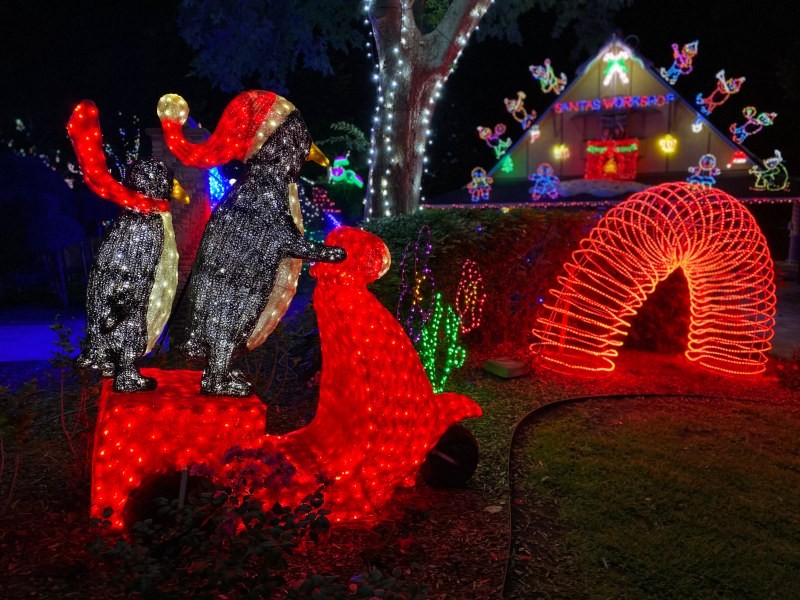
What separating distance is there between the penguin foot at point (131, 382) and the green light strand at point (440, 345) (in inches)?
149

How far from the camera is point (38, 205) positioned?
52.1ft

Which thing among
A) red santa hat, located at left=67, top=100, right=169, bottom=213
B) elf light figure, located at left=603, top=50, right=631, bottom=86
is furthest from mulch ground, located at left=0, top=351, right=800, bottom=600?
elf light figure, located at left=603, top=50, right=631, bottom=86

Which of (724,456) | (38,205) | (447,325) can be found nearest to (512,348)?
(447,325)

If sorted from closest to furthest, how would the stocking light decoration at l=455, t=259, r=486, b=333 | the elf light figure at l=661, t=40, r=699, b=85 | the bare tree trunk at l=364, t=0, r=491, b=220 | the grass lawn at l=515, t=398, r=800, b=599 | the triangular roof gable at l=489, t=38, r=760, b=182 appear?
the grass lawn at l=515, t=398, r=800, b=599
the stocking light decoration at l=455, t=259, r=486, b=333
the bare tree trunk at l=364, t=0, r=491, b=220
the elf light figure at l=661, t=40, r=699, b=85
the triangular roof gable at l=489, t=38, r=760, b=182

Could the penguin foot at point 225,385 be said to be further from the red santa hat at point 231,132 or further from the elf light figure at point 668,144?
the elf light figure at point 668,144

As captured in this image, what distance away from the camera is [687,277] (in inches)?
339

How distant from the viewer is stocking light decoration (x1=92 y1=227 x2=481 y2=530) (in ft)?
11.3

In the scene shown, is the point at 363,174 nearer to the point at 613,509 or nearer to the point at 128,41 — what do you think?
the point at 128,41

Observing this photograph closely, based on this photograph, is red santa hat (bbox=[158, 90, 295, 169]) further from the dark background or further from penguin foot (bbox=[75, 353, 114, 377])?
the dark background

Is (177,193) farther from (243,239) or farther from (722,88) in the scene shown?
(722,88)

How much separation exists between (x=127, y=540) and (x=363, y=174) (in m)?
23.7

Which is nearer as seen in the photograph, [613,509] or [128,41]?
[613,509]

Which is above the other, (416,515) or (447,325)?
(447,325)

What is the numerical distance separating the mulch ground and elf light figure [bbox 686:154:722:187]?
16.7m
